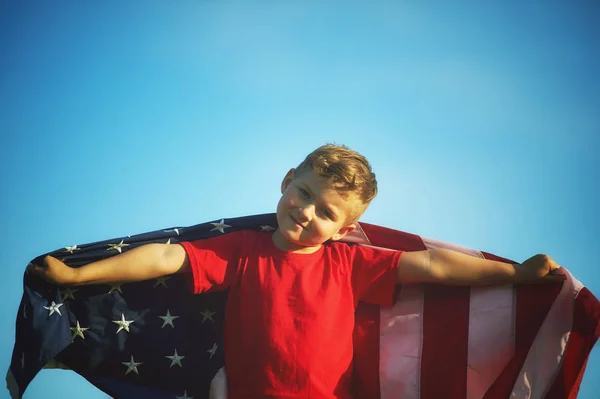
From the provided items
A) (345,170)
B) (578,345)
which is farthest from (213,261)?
(578,345)

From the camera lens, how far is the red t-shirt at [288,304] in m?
3.32

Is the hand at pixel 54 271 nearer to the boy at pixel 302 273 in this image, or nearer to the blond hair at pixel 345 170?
the boy at pixel 302 273

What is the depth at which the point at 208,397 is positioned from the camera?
3623 mm

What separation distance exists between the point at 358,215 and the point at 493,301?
3.65 feet

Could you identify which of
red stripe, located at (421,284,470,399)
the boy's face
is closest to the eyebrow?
the boy's face

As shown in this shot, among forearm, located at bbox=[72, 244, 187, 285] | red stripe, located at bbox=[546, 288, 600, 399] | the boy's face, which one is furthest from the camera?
the boy's face

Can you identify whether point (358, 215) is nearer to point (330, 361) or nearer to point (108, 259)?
point (330, 361)

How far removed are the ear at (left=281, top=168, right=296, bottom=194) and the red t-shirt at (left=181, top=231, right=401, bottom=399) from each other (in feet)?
1.22

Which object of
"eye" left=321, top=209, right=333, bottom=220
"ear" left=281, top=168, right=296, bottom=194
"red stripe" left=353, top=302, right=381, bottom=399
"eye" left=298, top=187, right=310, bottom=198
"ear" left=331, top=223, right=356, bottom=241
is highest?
"ear" left=281, top=168, right=296, bottom=194

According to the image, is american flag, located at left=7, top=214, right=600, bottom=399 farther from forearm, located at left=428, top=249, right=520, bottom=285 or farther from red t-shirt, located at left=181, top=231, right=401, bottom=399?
red t-shirt, located at left=181, top=231, right=401, bottom=399

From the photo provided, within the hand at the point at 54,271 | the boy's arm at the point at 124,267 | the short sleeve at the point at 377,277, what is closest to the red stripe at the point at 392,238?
the short sleeve at the point at 377,277

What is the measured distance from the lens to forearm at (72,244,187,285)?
3.28 m

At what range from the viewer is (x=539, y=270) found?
358 centimetres

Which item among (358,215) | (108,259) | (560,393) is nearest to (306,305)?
(358,215)
